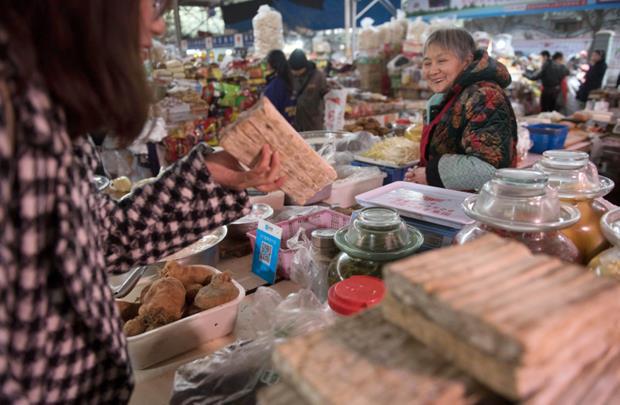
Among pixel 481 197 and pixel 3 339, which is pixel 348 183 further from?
pixel 3 339

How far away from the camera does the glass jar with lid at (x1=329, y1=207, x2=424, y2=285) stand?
1.21 m

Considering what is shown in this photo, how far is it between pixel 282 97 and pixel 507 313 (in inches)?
179

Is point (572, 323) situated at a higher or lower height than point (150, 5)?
lower

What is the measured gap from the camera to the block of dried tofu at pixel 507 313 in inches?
18.6

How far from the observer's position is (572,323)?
0.50 metres

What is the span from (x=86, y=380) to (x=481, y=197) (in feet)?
3.22

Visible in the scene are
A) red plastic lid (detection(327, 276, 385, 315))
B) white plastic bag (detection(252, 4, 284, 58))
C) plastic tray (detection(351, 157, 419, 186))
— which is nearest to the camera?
red plastic lid (detection(327, 276, 385, 315))

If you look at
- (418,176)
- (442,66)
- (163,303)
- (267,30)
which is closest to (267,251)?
(163,303)

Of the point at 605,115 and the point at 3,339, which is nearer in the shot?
the point at 3,339

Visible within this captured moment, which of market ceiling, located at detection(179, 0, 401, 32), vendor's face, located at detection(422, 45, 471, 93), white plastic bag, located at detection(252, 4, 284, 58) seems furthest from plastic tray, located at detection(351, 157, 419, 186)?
market ceiling, located at detection(179, 0, 401, 32)

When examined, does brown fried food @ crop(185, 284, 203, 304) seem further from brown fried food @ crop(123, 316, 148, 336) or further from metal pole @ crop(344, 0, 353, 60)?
metal pole @ crop(344, 0, 353, 60)

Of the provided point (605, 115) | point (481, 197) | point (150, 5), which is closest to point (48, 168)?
point (150, 5)

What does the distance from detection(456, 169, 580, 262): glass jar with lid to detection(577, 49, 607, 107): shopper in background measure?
340 inches

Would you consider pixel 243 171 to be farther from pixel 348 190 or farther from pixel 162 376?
pixel 348 190
